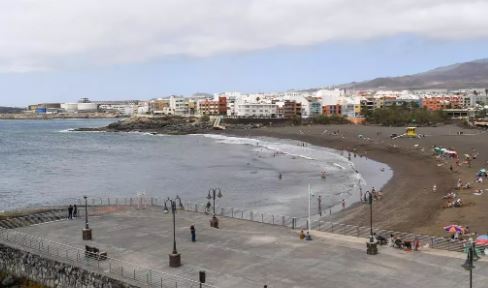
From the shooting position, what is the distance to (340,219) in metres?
33.8

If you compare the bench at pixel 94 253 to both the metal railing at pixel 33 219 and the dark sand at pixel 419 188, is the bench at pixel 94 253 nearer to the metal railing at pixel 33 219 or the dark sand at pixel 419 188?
the metal railing at pixel 33 219

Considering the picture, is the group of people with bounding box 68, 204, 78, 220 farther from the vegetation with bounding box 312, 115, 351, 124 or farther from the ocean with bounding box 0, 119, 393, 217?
the vegetation with bounding box 312, 115, 351, 124

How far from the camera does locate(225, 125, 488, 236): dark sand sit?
103ft

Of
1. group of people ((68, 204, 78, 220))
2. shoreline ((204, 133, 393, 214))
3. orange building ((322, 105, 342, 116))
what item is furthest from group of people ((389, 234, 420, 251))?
orange building ((322, 105, 342, 116))

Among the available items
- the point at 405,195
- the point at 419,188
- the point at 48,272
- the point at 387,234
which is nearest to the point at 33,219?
the point at 48,272

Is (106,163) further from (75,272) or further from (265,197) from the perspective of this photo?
(75,272)

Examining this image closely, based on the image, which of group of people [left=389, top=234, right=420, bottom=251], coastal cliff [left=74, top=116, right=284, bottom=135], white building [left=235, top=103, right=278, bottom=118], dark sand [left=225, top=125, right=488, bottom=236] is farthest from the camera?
white building [left=235, top=103, right=278, bottom=118]

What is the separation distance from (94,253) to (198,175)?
134 ft

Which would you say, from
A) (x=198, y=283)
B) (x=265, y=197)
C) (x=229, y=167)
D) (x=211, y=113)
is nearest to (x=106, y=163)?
(x=229, y=167)

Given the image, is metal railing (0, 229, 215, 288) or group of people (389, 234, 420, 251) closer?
metal railing (0, 229, 215, 288)

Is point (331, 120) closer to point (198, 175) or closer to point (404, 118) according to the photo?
point (404, 118)

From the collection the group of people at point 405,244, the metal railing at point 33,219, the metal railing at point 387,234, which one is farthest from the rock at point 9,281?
the group of people at point 405,244

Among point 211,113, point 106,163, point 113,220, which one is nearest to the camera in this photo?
point 113,220

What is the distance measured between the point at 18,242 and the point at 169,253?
6976 millimetres
